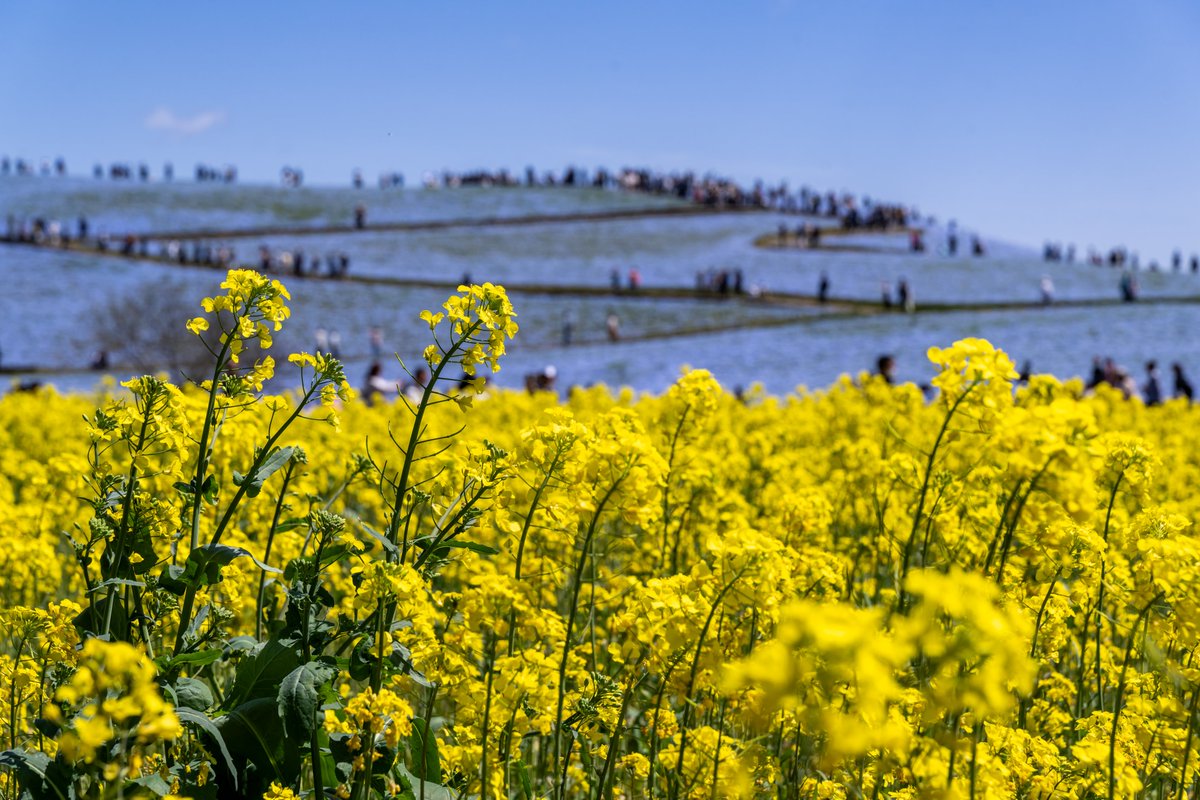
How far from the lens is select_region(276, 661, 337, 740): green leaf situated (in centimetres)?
243

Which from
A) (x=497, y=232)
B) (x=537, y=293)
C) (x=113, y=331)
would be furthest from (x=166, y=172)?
(x=113, y=331)

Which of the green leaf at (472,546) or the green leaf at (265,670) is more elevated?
the green leaf at (472,546)

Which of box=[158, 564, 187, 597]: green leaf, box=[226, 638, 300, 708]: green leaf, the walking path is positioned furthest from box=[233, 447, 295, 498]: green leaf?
the walking path

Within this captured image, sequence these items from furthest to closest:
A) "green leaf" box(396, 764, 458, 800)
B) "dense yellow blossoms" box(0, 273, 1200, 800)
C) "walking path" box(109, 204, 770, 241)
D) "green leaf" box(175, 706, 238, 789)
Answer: "walking path" box(109, 204, 770, 241), "green leaf" box(396, 764, 458, 800), "green leaf" box(175, 706, 238, 789), "dense yellow blossoms" box(0, 273, 1200, 800)

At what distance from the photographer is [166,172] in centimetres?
8225

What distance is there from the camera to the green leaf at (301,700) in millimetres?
2428

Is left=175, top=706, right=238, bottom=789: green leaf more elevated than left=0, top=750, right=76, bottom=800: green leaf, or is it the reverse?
left=175, top=706, right=238, bottom=789: green leaf

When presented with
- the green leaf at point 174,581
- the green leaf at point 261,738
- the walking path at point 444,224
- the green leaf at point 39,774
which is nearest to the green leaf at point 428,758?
the green leaf at point 261,738

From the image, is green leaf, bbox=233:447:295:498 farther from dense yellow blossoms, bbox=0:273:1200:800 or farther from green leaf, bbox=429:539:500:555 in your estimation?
green leaf, bbox=429:539:500:555

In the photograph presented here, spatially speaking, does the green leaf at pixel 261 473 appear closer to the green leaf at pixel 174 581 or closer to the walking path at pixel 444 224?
the green leaf at pixel 174 581

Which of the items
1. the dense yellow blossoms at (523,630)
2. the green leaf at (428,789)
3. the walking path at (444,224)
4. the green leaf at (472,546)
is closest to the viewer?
the dense yellow blossoms at (523,630)

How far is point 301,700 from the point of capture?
2432 millimetres

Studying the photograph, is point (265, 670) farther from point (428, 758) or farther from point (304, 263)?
point (304, 263)

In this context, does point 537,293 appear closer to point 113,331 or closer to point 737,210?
point 113,331
